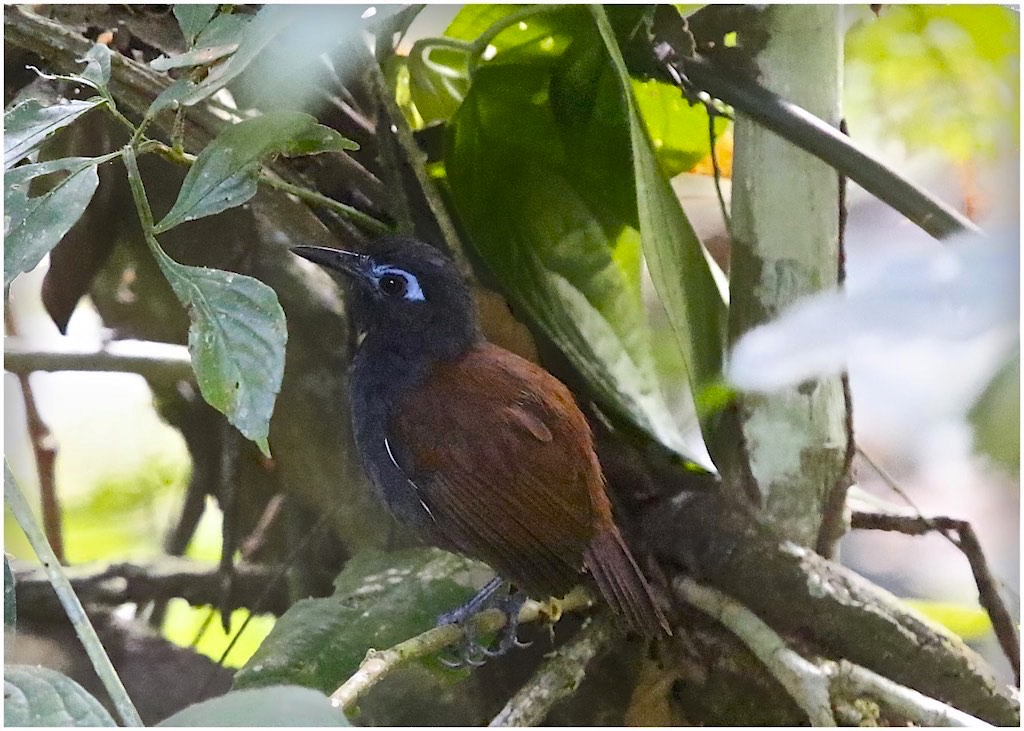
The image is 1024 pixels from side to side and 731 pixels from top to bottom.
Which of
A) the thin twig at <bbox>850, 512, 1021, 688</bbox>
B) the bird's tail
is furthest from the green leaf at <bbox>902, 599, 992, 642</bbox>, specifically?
the bird's tail

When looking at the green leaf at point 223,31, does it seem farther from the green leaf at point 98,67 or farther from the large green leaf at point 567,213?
the large green leaf at point 567,213

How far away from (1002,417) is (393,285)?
1.82 ft

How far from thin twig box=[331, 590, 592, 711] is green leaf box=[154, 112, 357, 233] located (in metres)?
0.37

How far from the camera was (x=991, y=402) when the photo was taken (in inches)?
30.7

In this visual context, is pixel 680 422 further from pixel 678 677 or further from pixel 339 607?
pixel 339 607

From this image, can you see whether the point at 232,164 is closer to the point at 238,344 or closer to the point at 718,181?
the point at 238,344

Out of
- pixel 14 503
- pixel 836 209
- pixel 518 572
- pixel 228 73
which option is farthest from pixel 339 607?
pixel 836 209

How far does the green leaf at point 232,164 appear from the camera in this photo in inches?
25.9

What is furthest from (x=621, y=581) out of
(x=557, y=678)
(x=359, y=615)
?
(x=359, y=615)

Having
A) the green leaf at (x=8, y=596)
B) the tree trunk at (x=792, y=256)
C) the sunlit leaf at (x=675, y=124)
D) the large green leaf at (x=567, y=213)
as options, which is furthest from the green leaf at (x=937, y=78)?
the green leaf at (x=8, y=596)

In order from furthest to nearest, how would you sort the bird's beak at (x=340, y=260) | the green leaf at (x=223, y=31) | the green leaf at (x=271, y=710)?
the bird's beak at (x=340, y=260)
the green leaf at (x=223, y=31)
the green leaf at (x=271, y=710)

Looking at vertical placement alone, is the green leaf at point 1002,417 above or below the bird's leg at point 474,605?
above

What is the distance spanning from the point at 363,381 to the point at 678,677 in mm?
398

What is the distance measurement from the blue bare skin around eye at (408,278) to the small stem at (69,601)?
0.34 m
